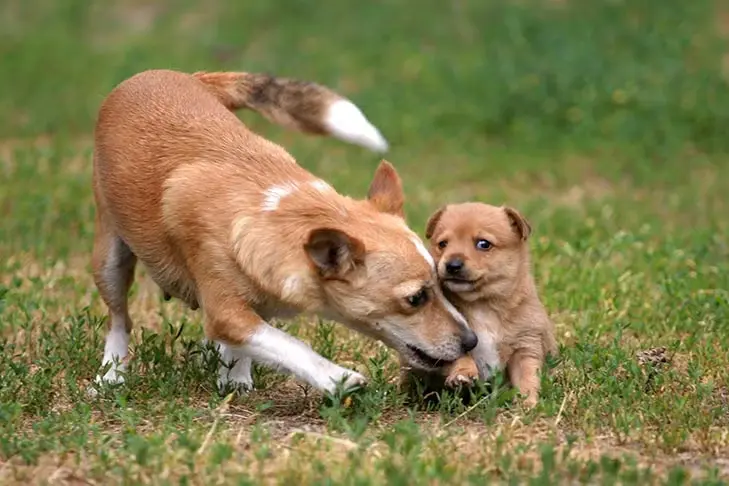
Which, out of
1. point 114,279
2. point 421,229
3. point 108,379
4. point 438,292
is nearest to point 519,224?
point 438,292

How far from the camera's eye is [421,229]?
10469 mm

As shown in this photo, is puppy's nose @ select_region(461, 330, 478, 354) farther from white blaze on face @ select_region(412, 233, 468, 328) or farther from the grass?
the grass

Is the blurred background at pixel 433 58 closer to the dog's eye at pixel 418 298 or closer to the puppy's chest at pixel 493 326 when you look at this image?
the puppy's chest at pixel 493 326

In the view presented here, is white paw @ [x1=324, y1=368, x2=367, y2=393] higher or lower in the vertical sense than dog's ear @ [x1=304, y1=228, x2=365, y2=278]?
lower

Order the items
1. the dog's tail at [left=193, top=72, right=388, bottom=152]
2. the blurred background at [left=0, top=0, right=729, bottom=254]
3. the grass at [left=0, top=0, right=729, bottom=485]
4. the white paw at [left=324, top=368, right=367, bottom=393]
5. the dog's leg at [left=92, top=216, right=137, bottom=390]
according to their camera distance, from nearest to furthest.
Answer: the grass at [left=0, top=0, right=729, bottom=485]
the white paw at [left=324, top=368, right=367, bottom=393]
the dog's leg at [left=92, top=216, right=137, bottom=390]
the dog's tail at [left=193, top=72, right=388, bottom=152]
the blurred background at [left=0, top=0, right=729, bottom=254]

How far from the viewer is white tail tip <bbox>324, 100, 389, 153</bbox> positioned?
7.70 meters

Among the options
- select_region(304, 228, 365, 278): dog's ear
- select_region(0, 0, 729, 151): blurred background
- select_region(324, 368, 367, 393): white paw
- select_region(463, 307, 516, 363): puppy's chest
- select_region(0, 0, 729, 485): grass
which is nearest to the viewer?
select_region(0, 0, 729, 485): grass

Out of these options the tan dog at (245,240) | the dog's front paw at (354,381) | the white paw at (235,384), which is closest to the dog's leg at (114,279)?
the tan dog at (245,240)

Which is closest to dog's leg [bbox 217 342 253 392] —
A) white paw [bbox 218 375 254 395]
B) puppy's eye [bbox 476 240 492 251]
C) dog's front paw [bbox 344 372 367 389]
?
white paw [bbox 218 375 254 395]

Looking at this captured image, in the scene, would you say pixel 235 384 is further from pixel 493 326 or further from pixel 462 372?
pixel 493 326

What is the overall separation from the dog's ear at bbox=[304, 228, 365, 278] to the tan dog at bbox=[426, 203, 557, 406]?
1.83 ft

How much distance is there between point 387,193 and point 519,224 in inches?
26.4

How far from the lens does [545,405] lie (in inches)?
248

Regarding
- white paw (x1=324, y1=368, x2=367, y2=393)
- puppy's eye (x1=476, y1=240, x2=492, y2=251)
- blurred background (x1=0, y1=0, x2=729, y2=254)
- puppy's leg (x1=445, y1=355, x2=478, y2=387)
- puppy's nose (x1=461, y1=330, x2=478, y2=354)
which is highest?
puppy's eye (x1=476, y1=240, x2=492, y2=251)
